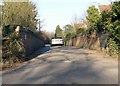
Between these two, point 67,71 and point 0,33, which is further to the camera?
point 0,33

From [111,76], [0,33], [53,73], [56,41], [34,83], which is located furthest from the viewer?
[56,41]

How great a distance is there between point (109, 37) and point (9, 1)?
18119 mm

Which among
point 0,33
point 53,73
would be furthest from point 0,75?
point 0,33

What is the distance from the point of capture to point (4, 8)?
35.7 meters

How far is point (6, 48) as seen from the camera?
58.7 feet

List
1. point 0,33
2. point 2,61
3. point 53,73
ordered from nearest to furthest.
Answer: point 53,73 < point 2,61 < point 0,33

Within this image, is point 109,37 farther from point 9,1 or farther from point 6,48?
point 9,1

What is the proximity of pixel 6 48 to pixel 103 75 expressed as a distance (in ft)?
23.7

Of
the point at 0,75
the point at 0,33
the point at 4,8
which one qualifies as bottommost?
the point at 0,75

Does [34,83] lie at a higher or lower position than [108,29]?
lower

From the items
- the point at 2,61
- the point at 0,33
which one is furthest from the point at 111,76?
the point at 0,33

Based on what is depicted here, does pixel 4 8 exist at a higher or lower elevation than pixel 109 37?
higher

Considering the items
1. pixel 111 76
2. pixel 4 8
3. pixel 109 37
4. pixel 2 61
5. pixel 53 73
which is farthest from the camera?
pixel 4 8

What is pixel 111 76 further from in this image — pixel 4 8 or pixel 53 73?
pixel 4 8
